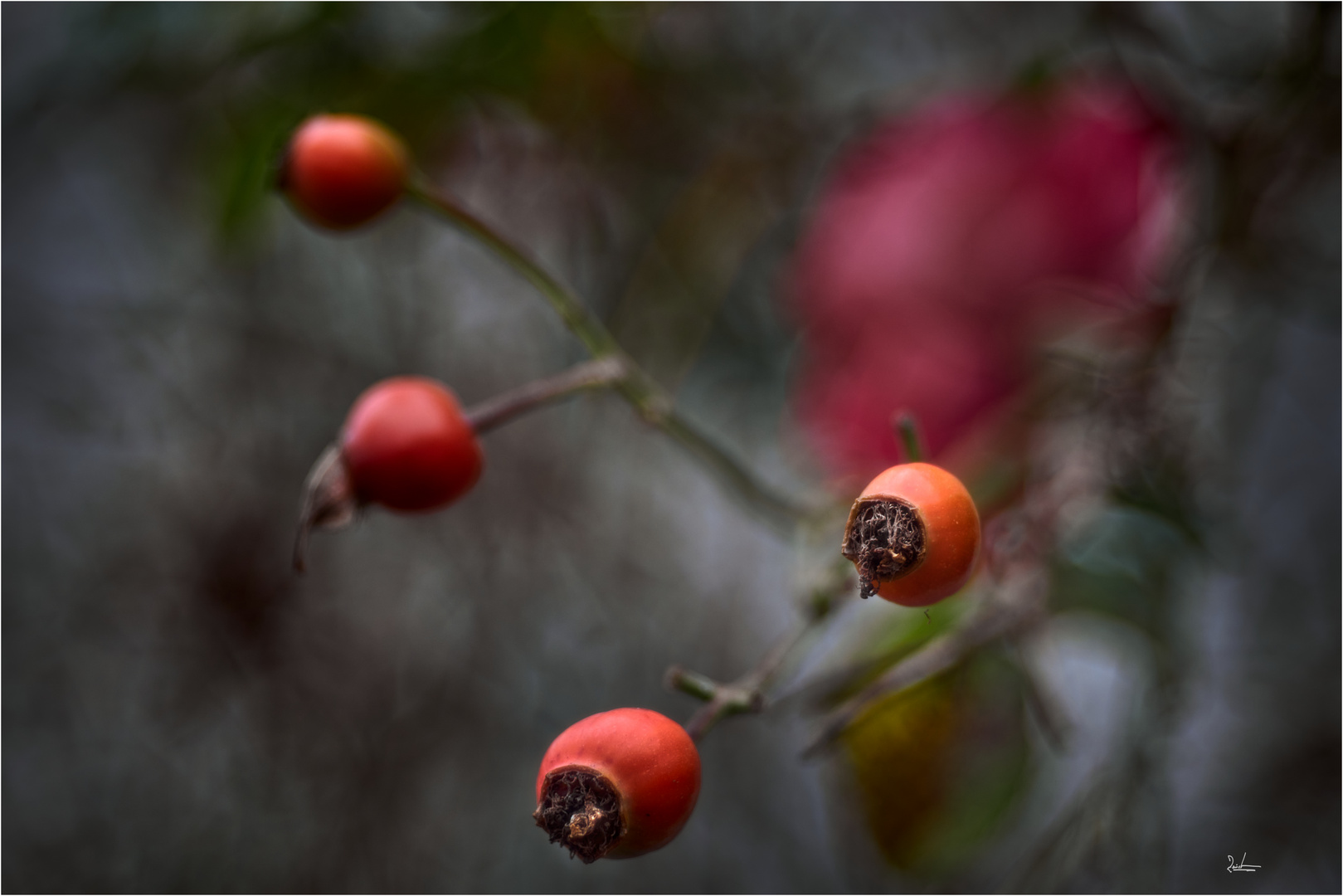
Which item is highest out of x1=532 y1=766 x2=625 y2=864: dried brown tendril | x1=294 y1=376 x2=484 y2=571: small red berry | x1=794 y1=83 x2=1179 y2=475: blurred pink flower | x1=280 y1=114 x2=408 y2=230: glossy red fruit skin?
x1=794 y1=83 x2=1179 y2=475: blurred pink flower

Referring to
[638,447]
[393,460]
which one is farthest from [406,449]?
[638,447]

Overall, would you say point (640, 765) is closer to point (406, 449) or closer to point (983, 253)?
point (406, 449)

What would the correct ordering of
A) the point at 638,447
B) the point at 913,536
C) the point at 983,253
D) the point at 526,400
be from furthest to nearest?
the point at 638,447
the point at 983,253
the point at 526,400
the point at 913,536

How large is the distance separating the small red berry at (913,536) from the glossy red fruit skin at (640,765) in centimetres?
5

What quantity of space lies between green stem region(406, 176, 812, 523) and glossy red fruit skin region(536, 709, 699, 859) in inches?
5.7

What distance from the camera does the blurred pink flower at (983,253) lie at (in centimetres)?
42

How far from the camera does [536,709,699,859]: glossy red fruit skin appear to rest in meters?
0.19

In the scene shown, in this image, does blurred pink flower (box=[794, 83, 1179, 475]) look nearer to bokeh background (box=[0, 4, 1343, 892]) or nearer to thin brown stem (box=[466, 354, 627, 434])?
bokeh background (box=[0, 4, 1343, 892])

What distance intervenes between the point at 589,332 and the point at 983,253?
199 mm

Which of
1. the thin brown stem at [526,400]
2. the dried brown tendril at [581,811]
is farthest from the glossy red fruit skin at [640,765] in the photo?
the thin brown stem at [526,400]

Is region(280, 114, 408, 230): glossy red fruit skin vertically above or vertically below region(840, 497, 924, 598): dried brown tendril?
above

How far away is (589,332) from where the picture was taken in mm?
322

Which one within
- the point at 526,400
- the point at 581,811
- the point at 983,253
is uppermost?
the point at 983,253

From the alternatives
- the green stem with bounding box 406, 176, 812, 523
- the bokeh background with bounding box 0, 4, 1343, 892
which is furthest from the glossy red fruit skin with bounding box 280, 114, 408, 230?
the bokeh background with bounding box 0, 4, 1343, 892
